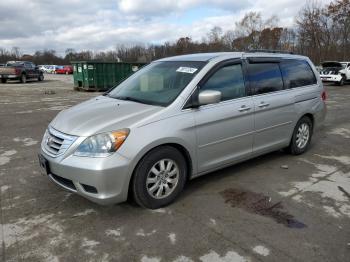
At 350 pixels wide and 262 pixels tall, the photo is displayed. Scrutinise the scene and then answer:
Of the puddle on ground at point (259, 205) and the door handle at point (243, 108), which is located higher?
the door handle at point (243, 108)

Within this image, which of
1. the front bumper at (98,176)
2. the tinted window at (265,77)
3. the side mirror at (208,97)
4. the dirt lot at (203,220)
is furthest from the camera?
the tinted window at (265,77)

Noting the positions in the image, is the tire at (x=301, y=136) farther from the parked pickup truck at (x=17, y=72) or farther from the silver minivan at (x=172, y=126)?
the parked pickup truck at (x=17, y=72)

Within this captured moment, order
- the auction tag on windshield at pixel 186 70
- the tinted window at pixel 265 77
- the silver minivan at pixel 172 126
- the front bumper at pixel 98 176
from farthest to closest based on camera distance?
the tinted window at pixel 265 77, the auction tag on windshield at pixel 186 70, the silver minivan at pixel 172 126, the front bumper at pixel 98 176

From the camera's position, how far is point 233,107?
4.50m

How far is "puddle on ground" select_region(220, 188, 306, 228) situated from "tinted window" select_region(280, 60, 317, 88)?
2088 mm

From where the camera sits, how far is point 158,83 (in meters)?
4.57

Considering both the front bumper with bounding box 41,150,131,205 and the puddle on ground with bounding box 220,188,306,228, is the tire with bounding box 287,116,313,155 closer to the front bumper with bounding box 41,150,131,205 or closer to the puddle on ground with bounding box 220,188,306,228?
the puddle on ground with bounding box 220,188,306,228

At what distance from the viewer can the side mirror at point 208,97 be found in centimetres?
405

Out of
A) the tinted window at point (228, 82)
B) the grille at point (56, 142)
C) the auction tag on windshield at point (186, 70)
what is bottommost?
the grille at point (56, 142)

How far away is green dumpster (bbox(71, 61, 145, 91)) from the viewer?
19.0 meters

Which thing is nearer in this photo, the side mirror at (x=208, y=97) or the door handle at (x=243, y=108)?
the side mirror at (x=208, y=97)

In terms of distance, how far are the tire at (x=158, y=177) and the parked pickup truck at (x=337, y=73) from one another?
72.4ft

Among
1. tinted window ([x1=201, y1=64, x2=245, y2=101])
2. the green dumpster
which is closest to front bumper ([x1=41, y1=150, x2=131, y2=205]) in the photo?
tinted window ([x1=201, y1=64, x2=245, y2=101])

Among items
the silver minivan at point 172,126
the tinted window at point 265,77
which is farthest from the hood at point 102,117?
the tinted window at point 265,77
